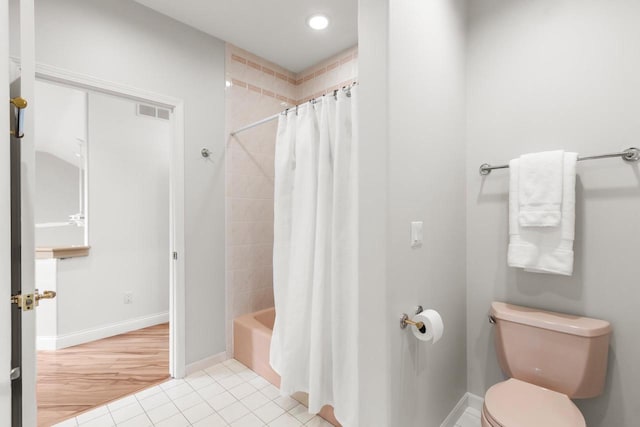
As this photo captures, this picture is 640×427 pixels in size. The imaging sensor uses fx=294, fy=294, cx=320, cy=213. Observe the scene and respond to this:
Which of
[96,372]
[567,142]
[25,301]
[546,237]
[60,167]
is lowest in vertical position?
[96,372]

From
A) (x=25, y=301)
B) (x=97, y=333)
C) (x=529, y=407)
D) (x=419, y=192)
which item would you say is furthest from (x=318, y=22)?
(x=97, y=333)

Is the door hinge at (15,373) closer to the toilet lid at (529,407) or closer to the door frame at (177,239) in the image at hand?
the door frame at (177,239)

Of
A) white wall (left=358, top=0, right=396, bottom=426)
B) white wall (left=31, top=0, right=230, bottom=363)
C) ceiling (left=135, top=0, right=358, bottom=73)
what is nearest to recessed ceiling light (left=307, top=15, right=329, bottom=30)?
ceiling (left=135, top=0, right=358, bottom=73)

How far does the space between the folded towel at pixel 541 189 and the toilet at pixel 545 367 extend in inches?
18.5

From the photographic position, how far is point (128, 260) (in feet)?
10.2

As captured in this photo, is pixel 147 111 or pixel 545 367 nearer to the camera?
pixel 545 367

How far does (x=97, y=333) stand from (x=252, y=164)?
7.39ft

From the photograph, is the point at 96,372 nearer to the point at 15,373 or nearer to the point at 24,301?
the point at 15,373

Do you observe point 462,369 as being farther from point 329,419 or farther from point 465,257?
point 329,419

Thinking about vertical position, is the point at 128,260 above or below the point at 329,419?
above

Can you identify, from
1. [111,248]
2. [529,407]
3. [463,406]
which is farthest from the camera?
[111,248]

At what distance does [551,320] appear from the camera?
137cm

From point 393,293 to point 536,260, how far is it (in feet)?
2.60

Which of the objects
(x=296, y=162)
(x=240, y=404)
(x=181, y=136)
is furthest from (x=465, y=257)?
(x=181, y=136)
